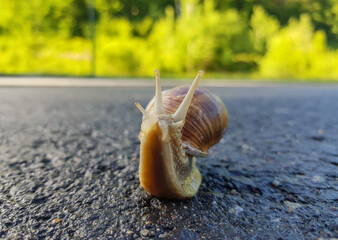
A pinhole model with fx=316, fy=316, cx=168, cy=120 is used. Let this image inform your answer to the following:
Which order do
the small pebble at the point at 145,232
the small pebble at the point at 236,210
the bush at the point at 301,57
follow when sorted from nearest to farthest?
the small pebble at the point at 145,232 → the small pebble at the point at 236,210 → the bush at the point at 301,57

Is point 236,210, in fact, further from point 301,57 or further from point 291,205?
point 301,57

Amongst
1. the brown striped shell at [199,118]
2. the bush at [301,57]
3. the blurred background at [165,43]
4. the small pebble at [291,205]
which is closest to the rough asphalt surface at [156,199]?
the small pebble at [291,205]

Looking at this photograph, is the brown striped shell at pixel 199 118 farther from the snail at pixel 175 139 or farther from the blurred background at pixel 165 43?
the blurred background at pixel 165 43

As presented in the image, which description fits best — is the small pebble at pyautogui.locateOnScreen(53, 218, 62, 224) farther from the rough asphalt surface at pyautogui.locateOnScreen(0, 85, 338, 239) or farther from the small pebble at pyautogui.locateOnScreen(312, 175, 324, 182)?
the small pebble at pyautogui.locateOnScreen(312, 175, 324, 182)

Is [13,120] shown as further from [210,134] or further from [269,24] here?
[269,24]

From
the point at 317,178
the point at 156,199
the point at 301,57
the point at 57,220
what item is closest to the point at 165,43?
the point at 301,57

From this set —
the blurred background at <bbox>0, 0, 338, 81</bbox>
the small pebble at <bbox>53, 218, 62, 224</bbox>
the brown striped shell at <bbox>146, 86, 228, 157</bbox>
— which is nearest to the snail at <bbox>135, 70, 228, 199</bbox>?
the brown striped shell at <bbox>146, 86, 228, 157</bbox>

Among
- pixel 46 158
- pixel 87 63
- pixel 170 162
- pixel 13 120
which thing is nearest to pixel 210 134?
pixel 170 162
